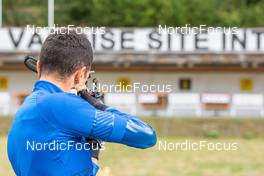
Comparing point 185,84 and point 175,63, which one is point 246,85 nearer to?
point 185,84

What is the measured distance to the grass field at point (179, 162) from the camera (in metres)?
12.8

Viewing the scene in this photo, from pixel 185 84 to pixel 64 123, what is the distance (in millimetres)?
22095

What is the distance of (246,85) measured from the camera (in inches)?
971

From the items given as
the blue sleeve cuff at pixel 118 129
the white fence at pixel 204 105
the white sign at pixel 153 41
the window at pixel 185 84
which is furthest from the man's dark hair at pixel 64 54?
the window at pixel 185 84

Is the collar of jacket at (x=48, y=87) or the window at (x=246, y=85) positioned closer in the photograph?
the collar of jacket at (x=48, y=87)

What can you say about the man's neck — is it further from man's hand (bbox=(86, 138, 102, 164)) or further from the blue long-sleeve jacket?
man's hand (bbox=(86, 138, 102, 164))

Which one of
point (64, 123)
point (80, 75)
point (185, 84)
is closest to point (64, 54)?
point (80, 75)

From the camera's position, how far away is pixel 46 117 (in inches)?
111

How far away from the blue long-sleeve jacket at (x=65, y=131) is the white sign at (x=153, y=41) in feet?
66.1

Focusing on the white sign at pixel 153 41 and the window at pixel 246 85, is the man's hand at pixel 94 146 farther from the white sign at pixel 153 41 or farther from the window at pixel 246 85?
the window at pixel 246 85

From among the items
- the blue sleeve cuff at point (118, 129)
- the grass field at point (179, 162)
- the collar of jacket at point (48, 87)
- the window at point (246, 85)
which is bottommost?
the grass field at point (179, 162)

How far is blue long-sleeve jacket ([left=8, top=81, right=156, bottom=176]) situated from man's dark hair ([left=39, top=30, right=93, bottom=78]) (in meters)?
0.09

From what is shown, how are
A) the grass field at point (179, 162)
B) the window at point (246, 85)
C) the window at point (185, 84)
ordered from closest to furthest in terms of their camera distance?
the grass field at point (179, 162)
the window at point (246, 85)
the window at point (185, 84)

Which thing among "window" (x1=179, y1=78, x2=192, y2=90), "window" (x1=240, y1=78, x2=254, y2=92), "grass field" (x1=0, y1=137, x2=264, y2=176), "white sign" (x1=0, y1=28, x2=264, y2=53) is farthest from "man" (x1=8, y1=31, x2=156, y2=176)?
"window" (x1=240, y1=78, x2=254, y2=92)
